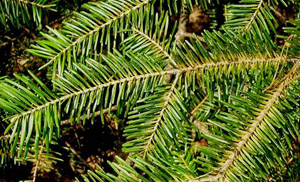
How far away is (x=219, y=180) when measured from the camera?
0.47 meters

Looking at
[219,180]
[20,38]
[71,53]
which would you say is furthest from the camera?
[20,38]

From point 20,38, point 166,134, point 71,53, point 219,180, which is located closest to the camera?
point 219,180

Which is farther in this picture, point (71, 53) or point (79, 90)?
point (71, 53)

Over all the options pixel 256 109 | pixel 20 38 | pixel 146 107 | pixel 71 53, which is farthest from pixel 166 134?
pixel 20 38

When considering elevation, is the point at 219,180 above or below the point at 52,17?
below

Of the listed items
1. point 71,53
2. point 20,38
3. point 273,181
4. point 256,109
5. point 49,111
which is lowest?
point 273,181

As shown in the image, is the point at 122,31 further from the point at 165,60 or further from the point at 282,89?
the point at 282,89

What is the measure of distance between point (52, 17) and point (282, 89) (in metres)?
0.95

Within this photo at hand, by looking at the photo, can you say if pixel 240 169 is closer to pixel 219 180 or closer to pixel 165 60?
pixel 219 180

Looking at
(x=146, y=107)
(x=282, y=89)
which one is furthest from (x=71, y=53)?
(x=282, y=89)

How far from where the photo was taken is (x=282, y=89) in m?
0.55

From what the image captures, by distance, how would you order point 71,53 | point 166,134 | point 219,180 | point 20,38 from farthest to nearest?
point 20,38 < point 71,53 < point 166,134 < point 219,180

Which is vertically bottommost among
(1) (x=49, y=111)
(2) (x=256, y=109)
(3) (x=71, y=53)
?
(2) (x=256, y=109)

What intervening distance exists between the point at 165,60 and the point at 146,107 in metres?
0.12
